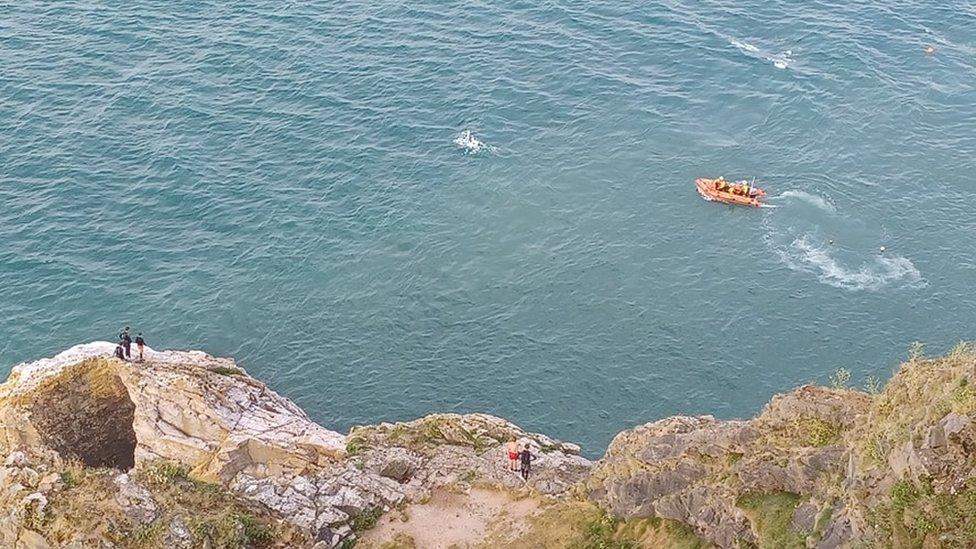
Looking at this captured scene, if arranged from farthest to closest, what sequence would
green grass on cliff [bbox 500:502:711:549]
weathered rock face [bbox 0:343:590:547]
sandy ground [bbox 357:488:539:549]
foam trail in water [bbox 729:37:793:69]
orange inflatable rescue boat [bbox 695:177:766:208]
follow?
foam trail in water [bbox 729:37:793:69] → orange inflatable rescue boat [bbox 695:177:766:208] → weathered rock face [bbox 0:343:590:547] → sandy ground [bbox 357:488:539:549] → green grass on cliff [bbox 500:502:711:549]

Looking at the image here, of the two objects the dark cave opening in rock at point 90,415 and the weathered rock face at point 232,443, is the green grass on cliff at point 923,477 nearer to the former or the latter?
the weathered rock face at point 232,443

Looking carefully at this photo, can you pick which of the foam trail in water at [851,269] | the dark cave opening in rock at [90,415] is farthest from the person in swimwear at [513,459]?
the foam trail in water at [851,269]

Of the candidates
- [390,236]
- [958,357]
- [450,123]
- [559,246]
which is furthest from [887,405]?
[450,123]

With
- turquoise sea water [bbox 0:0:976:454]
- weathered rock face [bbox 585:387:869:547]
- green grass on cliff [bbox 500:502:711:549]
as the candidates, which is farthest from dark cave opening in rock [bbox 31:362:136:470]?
weathered rock face [bbox 585:387:869:547]

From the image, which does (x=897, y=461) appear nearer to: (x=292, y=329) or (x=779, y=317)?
(x=779, y=317)

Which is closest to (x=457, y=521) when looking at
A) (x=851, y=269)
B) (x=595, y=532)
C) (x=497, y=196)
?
(x=595, y=532)

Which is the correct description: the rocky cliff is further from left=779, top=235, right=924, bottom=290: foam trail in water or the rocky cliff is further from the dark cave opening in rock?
left=779, top=235, right=924, bottom=290: foam trail in water
